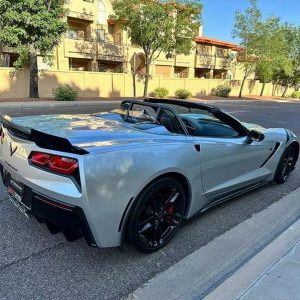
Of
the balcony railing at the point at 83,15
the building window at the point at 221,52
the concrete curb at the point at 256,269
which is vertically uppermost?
the balcony railing at the point at 83,15

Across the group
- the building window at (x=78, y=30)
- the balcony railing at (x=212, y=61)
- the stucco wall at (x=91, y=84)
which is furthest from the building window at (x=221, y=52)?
the building window at (x=78, y=30)

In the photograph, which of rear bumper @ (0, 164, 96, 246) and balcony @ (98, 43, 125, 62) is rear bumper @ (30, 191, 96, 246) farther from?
balcony @ (98, 43, 125, 62)

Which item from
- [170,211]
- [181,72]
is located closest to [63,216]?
[170,211]

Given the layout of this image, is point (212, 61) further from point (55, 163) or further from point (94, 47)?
point (55, 163)

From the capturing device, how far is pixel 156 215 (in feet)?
9.39

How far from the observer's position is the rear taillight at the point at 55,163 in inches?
90.6

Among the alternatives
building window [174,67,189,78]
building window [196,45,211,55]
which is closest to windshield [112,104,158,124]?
building window [174,67,189,78]

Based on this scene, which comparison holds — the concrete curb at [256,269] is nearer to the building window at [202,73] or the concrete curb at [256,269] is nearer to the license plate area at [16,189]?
the license plate area at [16,189]

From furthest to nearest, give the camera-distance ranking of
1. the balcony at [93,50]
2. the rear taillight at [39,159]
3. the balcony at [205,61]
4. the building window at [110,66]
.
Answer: the balcony at [205,61] < the building window at [110,66] < the balcony at [93,50] < the rear taillight at [39,159]

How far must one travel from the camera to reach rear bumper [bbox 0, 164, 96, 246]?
232 centimetres

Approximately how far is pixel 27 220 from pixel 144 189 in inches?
58.0

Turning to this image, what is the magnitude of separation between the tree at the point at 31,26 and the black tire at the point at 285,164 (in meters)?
16.4

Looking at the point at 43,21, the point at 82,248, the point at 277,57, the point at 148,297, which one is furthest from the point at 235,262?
the point at 277,57

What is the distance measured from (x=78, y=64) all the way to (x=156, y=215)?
95.3 feet
